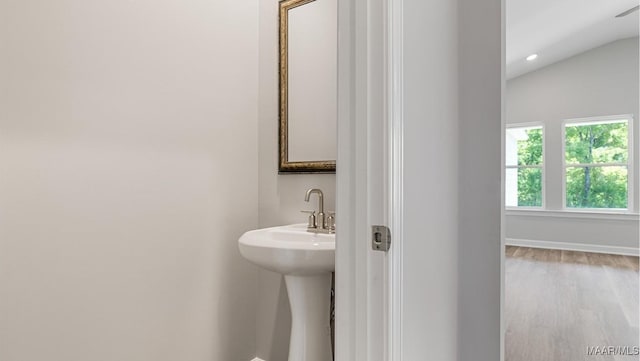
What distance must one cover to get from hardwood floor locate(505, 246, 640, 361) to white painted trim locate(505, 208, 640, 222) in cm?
57

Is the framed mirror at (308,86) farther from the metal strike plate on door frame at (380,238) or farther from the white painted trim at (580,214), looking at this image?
the white painted trim at (580,214)

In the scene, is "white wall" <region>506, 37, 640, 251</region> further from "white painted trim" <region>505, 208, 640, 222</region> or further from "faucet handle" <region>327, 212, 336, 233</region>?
"faucet handle" <region>327, 212, 336, 233</region>

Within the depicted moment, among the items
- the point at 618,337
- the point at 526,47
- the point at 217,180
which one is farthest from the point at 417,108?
the point at 526,47

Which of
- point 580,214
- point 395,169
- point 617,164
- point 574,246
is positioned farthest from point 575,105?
point 395,169

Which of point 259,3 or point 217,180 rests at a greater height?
point 259,3

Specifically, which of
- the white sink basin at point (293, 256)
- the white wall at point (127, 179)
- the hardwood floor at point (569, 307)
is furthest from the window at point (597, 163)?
the white sink basin at point (293, 256)

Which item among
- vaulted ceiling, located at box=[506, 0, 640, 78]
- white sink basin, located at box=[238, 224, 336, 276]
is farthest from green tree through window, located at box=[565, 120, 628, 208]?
white sink basin, located at box=[238, 224, 336, 276]

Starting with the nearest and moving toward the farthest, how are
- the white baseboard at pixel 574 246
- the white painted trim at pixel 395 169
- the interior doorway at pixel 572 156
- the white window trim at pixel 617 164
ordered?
1. the white painted trim at pixel 395 169
2. the interior doorway at pixel 572 156
3. the white window trim at pixel 617 164
4. the white baseboard at pixel 574 246

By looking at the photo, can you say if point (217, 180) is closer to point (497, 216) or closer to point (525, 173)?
point (497, 216)

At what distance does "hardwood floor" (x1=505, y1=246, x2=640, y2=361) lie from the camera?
2260 millimetres

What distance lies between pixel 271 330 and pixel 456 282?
3.44ft

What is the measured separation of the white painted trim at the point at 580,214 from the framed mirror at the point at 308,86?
4181mm

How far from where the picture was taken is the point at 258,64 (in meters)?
1.89

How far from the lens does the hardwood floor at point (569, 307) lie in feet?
7.41
